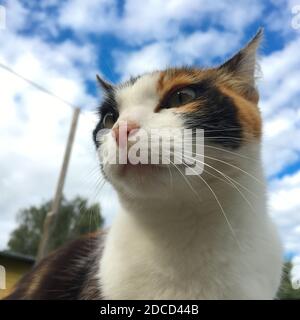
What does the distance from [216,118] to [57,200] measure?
2.84 metres

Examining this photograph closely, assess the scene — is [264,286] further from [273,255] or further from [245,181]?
[245,181]

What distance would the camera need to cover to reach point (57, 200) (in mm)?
3418

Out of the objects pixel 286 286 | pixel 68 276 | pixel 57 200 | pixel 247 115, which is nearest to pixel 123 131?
pixel 247 115

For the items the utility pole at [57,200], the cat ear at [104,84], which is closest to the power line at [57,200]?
the utility pole at [57,200]

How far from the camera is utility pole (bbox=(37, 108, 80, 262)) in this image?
2991mm

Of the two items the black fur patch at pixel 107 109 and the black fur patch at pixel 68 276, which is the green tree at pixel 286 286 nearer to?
the black fur patch at pixel 68 276

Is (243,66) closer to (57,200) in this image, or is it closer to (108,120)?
(108,120)

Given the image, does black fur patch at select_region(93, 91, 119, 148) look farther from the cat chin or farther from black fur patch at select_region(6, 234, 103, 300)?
black fur patch at select_region(6, 234, 103, 300)

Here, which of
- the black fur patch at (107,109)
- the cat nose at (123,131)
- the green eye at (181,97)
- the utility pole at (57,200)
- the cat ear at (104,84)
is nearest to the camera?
the cat nose at (123,131)

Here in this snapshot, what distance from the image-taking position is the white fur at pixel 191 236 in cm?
77

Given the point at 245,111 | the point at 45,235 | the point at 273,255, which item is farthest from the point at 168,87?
the point at 45,235

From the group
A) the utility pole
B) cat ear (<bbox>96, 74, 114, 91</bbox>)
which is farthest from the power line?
cat ear (<bbox>96, 74, 114, 91</bbox>)

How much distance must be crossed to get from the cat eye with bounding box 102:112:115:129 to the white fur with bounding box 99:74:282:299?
10 centimetres
